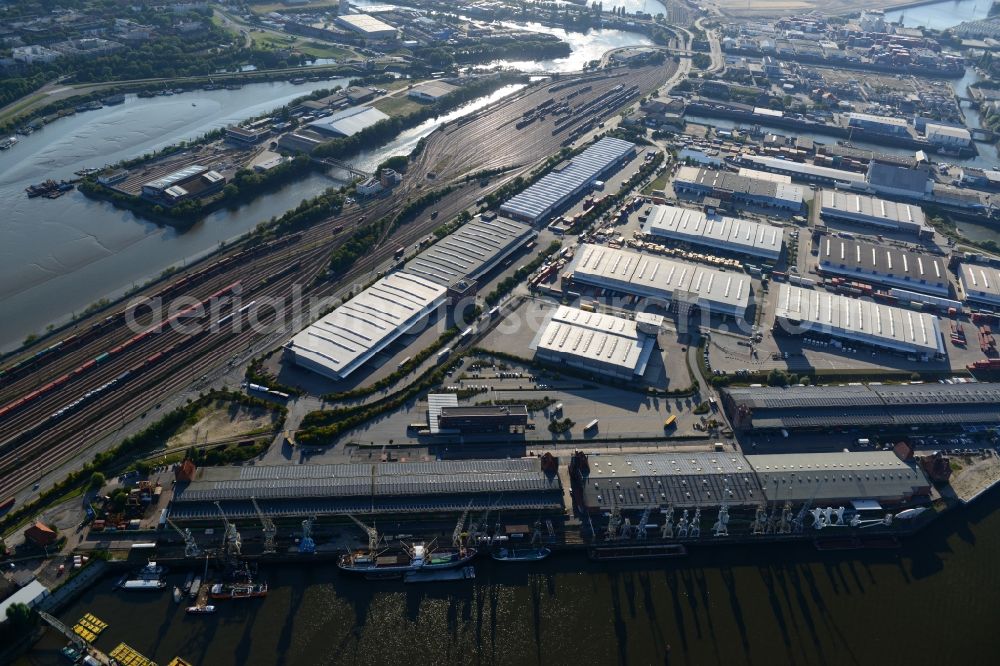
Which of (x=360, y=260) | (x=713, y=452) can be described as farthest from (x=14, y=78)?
(x=713, y=452)

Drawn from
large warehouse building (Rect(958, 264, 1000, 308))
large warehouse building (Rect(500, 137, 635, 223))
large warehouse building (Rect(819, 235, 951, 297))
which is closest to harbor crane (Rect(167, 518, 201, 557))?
large warehouse building (Rect(500, 137, 635, 223))

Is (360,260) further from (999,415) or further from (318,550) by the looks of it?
(999,415)

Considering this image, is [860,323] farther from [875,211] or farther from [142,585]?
[142,585]

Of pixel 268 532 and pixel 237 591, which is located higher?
pixel 268 532

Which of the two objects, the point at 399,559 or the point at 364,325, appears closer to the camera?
the point at 399,559

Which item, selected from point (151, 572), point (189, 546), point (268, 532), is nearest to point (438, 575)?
point (268, 532)

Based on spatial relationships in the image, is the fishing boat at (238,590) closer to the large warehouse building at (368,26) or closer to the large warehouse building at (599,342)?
the large warehouse building at (599,342)

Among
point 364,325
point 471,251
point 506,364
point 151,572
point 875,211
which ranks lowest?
point 151,572
